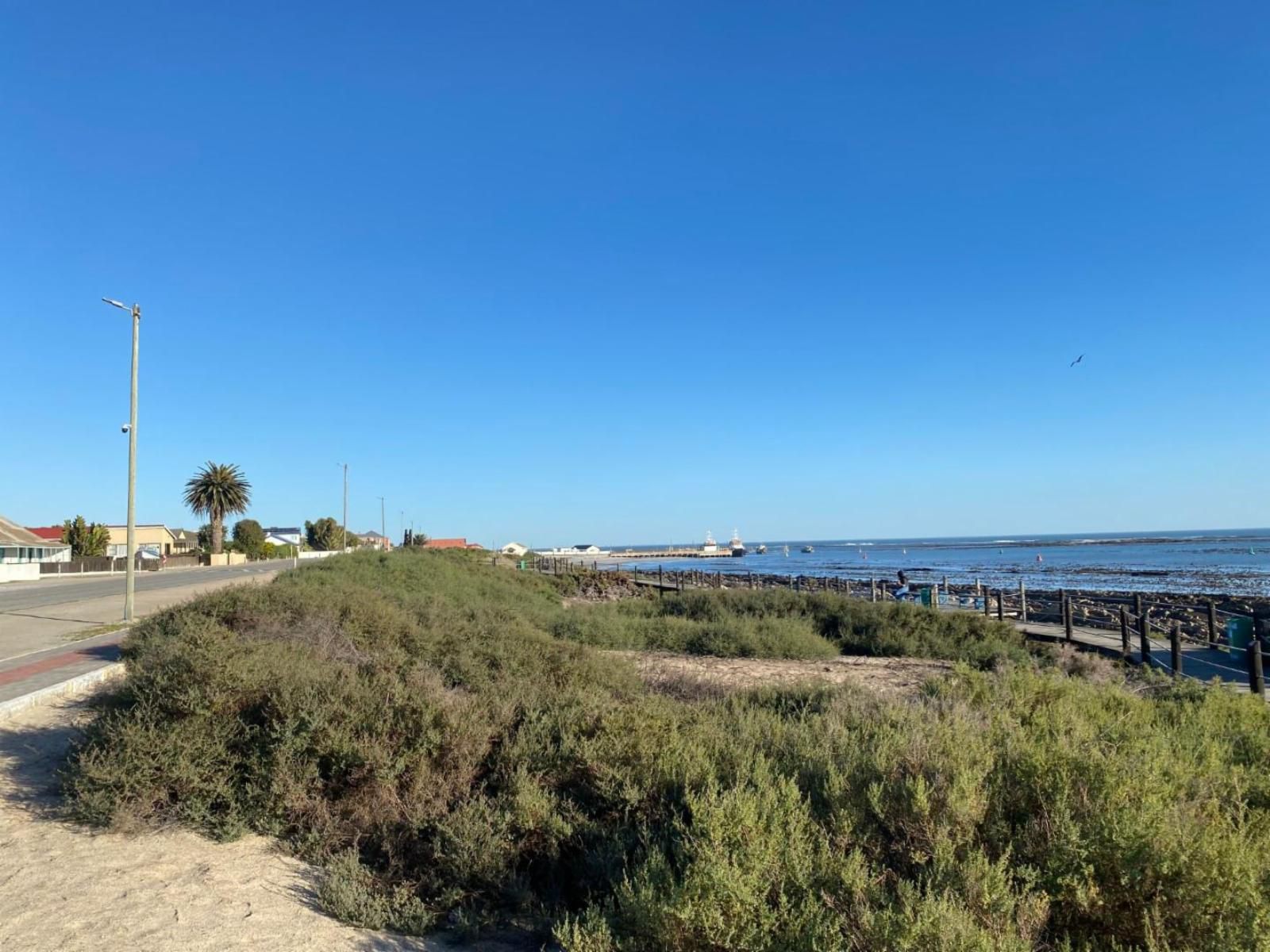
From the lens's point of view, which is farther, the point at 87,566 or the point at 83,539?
the point at 83,539

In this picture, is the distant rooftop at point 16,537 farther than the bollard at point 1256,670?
Yes

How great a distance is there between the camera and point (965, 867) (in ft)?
11.3

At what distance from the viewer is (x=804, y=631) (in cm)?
1819

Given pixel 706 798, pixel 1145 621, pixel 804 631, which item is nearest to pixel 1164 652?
pixel 1145 621

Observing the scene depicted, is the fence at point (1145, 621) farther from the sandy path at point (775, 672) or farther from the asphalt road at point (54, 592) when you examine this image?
the asphalt road at point (54, 592)

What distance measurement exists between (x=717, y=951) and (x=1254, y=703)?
601cm

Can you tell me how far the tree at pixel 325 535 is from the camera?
326ft

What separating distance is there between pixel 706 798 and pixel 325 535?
104232 millimetres

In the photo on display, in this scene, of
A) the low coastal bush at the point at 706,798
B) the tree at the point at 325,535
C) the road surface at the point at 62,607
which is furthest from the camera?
the tree at the point at 325,535

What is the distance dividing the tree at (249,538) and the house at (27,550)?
864 inches

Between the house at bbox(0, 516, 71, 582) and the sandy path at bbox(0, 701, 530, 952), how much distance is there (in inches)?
1961

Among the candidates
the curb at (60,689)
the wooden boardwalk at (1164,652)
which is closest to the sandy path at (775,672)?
the wooden boardwalk at (1164,652)

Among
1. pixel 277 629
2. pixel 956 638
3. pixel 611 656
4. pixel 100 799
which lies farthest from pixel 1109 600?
pixel 100 799

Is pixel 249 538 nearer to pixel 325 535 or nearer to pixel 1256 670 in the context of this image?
pixel 325 535
